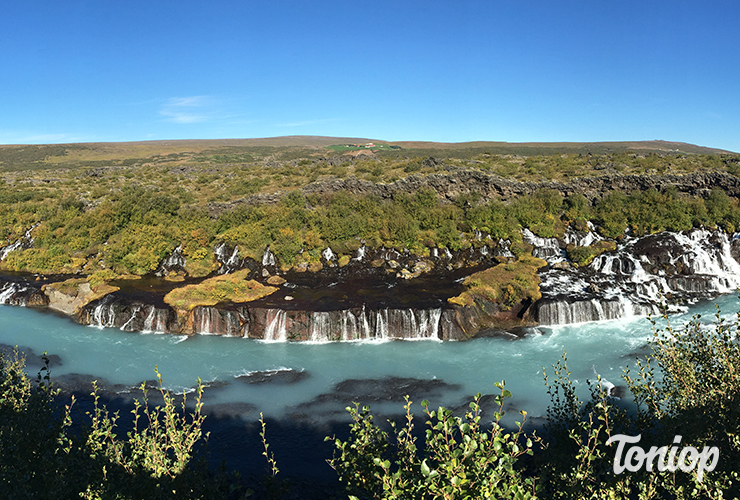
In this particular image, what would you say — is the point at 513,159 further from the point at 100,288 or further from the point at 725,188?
the point at 100,288

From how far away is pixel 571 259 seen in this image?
36281 mm

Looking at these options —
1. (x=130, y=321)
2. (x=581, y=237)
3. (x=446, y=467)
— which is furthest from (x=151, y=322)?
(x=581, y=237)

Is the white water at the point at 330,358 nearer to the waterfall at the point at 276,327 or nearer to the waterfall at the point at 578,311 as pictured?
the waterfall at the point at 276,327

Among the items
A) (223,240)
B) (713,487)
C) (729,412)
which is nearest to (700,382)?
(729,412)

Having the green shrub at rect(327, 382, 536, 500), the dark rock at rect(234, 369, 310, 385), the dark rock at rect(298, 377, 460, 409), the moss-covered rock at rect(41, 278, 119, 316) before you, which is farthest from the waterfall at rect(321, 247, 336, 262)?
the green shrub at rect(327, 382, 536, 500)

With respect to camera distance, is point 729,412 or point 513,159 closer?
point 729,412

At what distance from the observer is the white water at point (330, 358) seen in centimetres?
1980

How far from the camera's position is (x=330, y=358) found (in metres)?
23.3

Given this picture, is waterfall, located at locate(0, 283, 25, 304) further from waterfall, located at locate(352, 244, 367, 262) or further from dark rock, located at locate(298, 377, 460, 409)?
dark rock, located at locate(298, 377, 460, 409)

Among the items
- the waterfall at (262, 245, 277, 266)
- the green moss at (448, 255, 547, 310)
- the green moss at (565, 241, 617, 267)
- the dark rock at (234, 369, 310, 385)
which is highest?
the green moss at (565, 241, 617, 267)

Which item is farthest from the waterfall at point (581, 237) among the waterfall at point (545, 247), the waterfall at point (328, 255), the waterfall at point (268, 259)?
the waterfall at point (268, 259)

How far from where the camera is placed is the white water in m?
19.8

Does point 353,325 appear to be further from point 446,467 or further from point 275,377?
point 446,467

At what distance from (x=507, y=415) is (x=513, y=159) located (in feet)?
182
